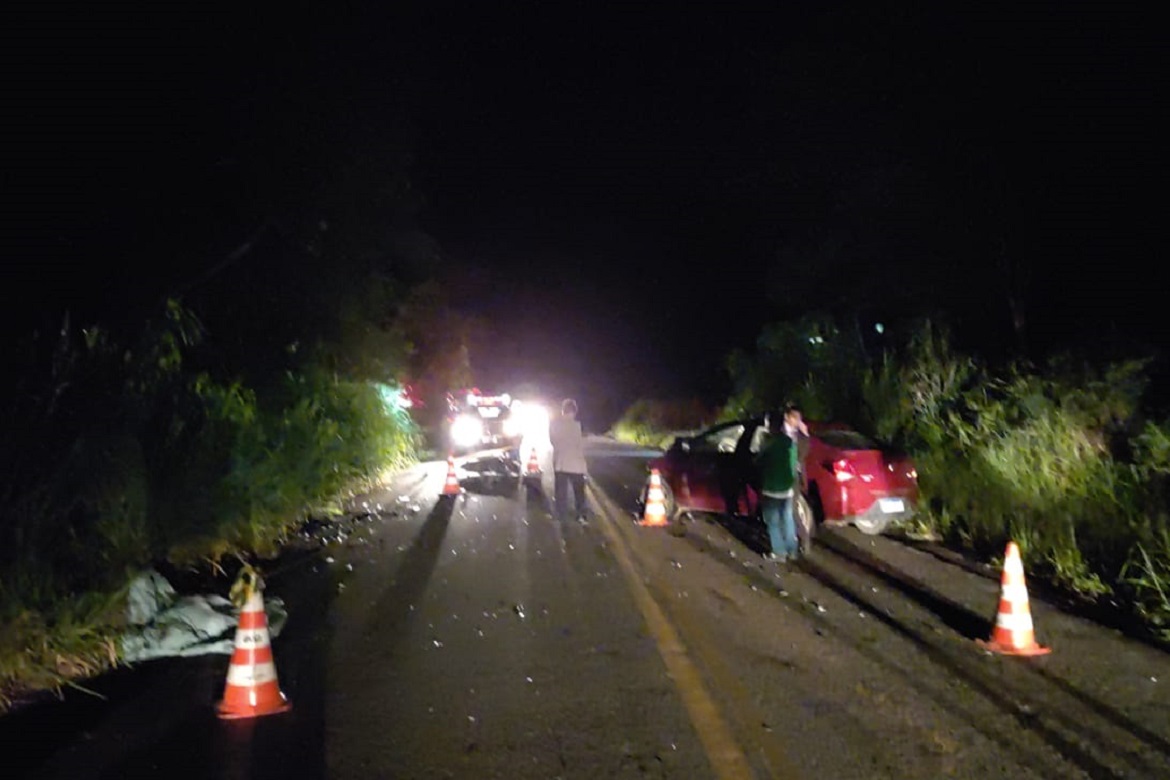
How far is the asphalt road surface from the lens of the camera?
6.09 m

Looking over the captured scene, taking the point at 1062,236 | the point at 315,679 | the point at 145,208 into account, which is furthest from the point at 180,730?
the point at 1062,236

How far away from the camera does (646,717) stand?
6.79 metres

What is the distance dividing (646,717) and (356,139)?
1178 centimetres

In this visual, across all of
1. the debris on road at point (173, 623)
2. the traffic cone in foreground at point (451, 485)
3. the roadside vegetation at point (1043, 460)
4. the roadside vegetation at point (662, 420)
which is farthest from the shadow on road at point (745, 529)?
the roadside vegetation at point (662, 420)

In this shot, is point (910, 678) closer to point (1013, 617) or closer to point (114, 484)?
point (1013, 617)

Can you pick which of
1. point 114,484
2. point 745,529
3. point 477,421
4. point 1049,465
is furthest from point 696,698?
point 477,421

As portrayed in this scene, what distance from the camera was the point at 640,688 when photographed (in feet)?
24.4

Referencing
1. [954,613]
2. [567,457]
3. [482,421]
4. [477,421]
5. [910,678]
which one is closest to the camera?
[910,678]

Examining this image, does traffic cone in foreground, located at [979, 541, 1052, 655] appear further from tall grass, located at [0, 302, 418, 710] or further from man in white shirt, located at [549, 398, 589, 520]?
man in white shirt, located at [549, 398, 589, 520]

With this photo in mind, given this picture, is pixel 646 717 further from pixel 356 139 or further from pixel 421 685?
pixel 356 139

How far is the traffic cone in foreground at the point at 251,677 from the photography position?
6.93 metres

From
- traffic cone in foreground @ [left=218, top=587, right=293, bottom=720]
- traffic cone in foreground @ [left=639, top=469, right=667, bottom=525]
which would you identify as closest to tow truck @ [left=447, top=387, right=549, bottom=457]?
traffic cone in foreground @ [left=639, top=469, right=667, bottom=525]

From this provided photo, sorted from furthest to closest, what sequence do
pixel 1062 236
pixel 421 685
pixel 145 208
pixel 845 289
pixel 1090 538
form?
pixel 845 289, pixel 1062 236, pixel 145 208, pixel 1090 538, pixel 421 685

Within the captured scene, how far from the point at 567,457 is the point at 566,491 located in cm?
60
